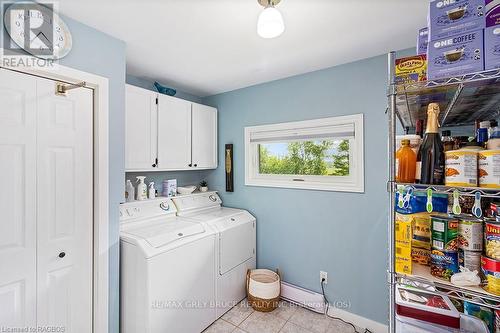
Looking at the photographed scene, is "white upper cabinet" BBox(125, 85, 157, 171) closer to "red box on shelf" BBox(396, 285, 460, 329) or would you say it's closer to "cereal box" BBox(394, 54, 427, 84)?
"cereal box" BBox(394, 54, 427, 84)

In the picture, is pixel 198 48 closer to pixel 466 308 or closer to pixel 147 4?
pixel 147 4

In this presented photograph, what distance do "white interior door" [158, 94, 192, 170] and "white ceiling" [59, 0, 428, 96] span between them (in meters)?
0.34

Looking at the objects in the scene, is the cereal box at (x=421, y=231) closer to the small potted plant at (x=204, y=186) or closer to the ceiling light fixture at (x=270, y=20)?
the ceiling light fixture at (x=270, y=20)

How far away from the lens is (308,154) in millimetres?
2594

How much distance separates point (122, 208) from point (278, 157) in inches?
68.0

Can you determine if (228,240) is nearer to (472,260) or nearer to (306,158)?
(306,158)

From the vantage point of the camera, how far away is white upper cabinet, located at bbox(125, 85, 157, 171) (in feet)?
7.06

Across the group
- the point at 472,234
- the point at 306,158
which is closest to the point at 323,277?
the point at 306,158

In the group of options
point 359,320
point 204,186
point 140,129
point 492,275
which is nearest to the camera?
point 492,275

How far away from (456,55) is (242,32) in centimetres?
130

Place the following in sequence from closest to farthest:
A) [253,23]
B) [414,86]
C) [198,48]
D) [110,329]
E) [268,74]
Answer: [414,86]
[253,23]
[110,329]
[198,48]
[268,74]

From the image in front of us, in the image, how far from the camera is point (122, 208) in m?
2.09

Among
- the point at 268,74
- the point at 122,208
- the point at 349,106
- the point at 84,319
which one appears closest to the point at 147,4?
the point at 268,74

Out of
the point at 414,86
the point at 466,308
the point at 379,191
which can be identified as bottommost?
the point at 466,308
